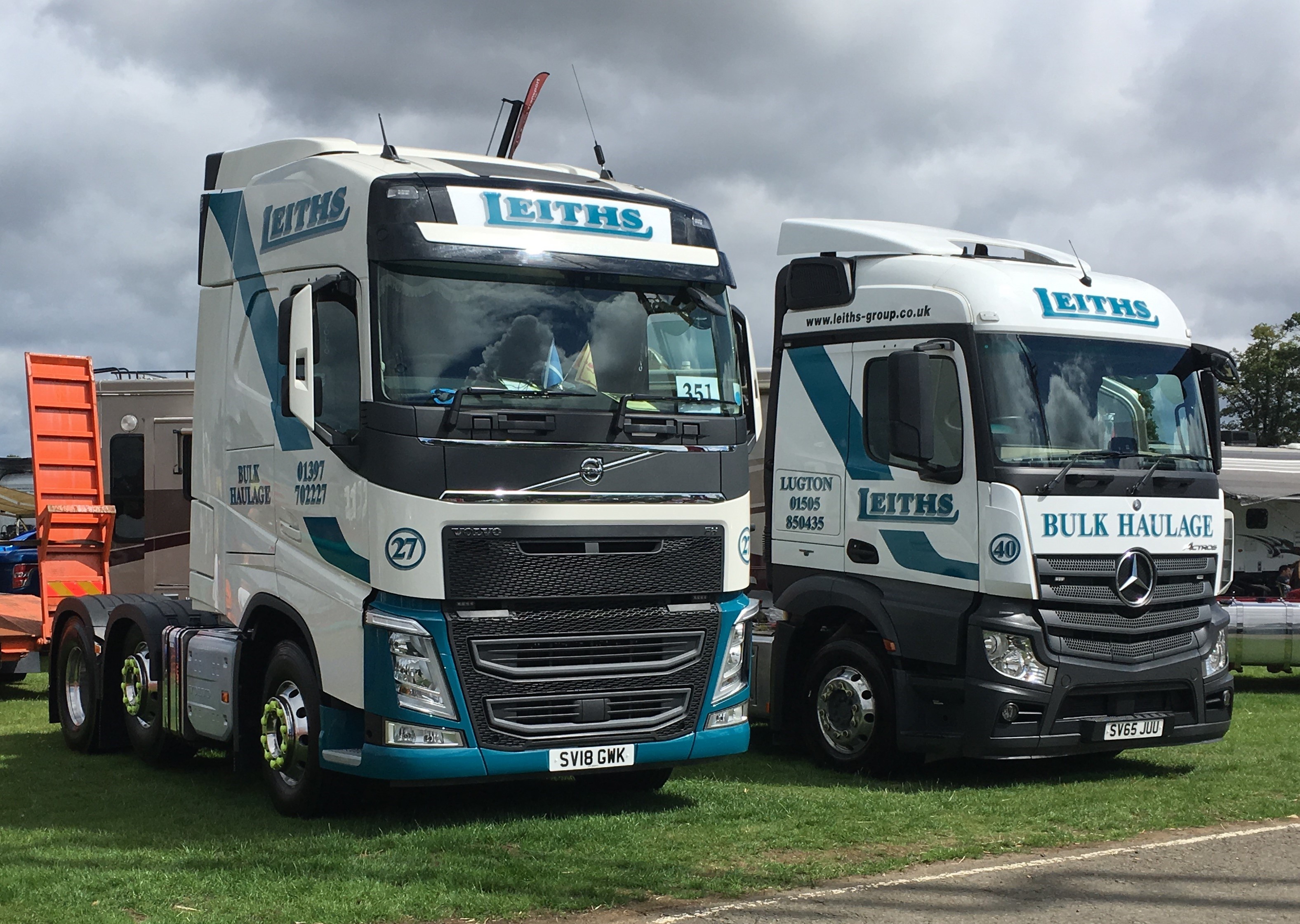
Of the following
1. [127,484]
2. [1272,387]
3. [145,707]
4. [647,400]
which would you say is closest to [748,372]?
[647,400]

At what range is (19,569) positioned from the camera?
17156 millimetres

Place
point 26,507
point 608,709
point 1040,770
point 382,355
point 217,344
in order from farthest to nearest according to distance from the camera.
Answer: point 26,507, point 1040,770, point 217,344, point 608,709, point 382,355

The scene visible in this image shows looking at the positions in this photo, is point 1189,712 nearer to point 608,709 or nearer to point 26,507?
point 608,709

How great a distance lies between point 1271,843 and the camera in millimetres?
7742

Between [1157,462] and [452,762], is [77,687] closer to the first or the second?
[452,762]

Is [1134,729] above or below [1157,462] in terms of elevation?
below

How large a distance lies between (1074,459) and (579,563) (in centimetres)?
338

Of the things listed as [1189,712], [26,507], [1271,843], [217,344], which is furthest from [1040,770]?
[26,507]

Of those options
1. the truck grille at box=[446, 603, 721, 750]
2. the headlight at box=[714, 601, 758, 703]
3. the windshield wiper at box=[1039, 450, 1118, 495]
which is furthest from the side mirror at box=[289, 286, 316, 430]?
the windshield wiper at box=[1039, 450, 1118, 495]

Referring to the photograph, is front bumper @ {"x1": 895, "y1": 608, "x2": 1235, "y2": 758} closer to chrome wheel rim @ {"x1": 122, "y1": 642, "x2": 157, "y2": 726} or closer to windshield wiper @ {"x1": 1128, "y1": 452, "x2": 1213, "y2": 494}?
windshield wiper @ {"x1": 1128, "y1": 452, "x2": 1213, "y2": 494}

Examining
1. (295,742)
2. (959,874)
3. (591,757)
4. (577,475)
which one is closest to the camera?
(959,874)

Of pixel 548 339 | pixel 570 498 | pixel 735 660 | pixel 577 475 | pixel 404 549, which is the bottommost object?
→ pixel 735 660

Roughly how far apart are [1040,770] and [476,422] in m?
5.21

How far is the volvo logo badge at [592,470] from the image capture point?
7867mm
